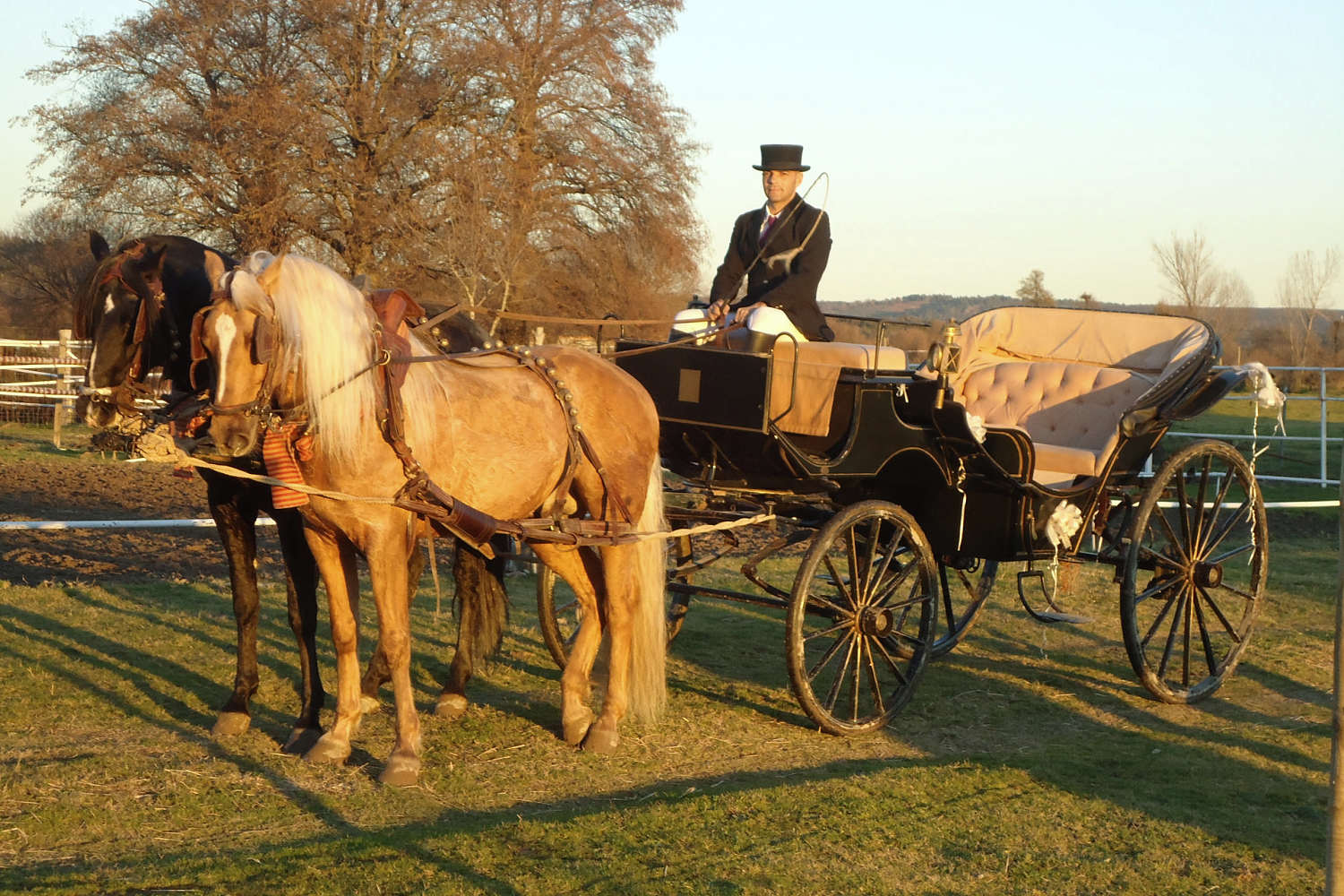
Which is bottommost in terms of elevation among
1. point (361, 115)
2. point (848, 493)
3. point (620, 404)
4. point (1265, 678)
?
point (1265, 678)

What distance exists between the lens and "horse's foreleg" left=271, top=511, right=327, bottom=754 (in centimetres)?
519

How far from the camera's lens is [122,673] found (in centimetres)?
625

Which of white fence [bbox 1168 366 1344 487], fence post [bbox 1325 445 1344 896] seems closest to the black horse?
fence post [bbox 1325 445 1344 896]

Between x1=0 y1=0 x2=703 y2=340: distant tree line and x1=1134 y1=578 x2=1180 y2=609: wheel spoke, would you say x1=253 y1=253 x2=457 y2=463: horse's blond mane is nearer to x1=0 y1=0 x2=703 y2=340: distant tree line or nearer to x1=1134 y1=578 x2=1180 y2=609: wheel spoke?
x1=1134 y1=578 x2=1180 y2=609: wheel spoke

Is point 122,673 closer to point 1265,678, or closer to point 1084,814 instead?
point 1084,814

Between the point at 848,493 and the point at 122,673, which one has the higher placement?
the point at 848,493

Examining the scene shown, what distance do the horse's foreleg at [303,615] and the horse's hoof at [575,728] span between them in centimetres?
103

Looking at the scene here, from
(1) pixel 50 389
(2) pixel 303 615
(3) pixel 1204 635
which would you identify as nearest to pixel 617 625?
(2) pixel 303 615

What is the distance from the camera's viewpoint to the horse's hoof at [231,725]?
5.27 metres

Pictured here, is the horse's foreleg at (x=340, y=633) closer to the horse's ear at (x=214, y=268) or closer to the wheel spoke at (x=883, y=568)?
the horse's ear at (x=214, y=268)

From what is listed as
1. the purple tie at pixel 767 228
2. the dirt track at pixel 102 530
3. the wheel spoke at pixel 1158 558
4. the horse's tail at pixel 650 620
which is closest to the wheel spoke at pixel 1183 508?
the wheel spoke at pixel 1158 558

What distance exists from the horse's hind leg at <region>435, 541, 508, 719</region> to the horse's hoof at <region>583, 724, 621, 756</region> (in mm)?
807

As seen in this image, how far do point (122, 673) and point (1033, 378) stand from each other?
5.12 metres

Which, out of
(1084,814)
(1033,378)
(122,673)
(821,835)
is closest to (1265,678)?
(1033,378)
